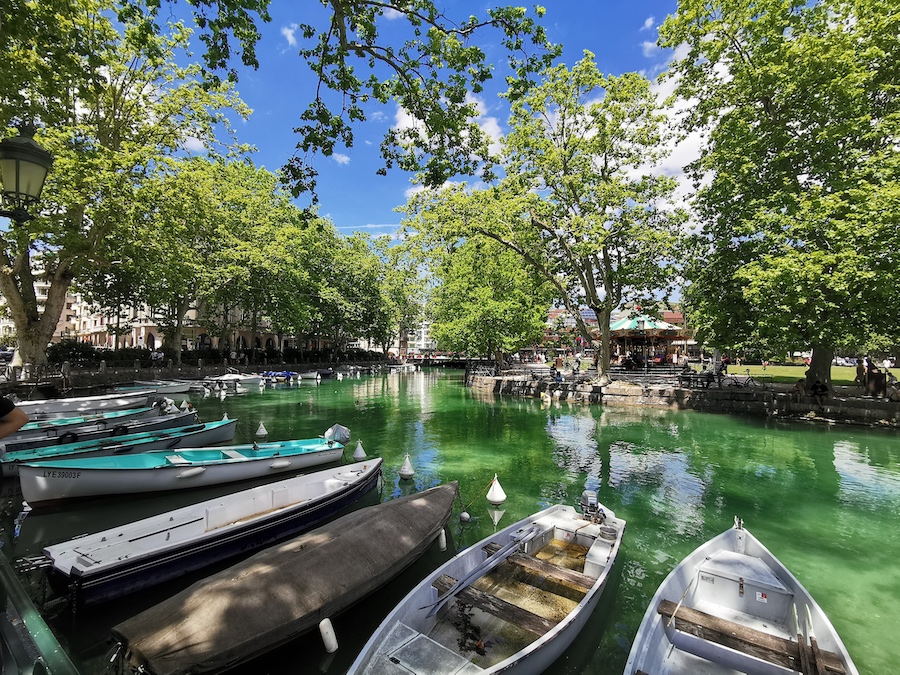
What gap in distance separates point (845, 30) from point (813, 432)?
17.9 metres

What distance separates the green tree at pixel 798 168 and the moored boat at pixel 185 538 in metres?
18.5

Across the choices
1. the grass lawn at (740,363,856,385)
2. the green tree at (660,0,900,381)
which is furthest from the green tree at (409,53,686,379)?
the grass lawn at (740,363,856,385)

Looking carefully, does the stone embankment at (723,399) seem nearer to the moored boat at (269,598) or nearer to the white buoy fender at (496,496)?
the white buoy fender at (496,496)

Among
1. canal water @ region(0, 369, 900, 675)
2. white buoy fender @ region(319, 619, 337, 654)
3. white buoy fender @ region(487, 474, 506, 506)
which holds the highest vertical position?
white buoy fender @ region(487, 474, 506, 506)

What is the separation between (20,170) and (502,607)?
678 cm

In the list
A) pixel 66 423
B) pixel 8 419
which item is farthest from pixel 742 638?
pixel 66 423

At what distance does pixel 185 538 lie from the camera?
6219mm

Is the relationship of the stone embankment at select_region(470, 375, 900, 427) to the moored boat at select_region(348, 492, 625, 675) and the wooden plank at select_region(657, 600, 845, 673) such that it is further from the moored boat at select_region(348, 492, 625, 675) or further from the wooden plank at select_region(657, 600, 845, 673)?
the wooden plank at select_region(657, 600, 845, 673)

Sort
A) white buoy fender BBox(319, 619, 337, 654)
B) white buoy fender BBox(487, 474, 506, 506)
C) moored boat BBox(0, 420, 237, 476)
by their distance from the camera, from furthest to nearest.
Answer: moored boat BBox(0, 420, 237, 476) < white buoy fender BBox(487, 474, 506, 506) < white buoy fender BBox(319, 619, 337, 654)

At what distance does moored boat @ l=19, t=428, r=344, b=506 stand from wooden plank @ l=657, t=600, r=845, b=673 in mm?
9071

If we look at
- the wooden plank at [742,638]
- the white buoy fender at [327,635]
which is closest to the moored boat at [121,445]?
the white buoy fender at [327,635]

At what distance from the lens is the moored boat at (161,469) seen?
27.2 ft

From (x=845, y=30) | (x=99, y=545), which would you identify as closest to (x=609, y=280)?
(x=845, y=30)

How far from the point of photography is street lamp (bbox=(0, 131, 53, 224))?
4.21 m
